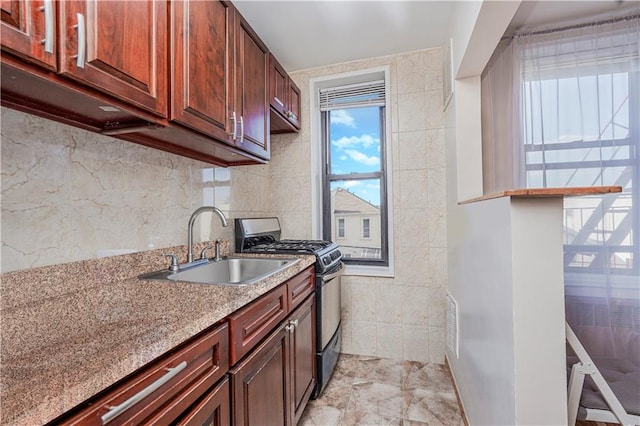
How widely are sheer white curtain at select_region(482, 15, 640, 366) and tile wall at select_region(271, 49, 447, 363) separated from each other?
0.43 m

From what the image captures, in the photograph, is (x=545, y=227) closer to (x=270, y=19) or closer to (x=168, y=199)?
(x=168, y=199)

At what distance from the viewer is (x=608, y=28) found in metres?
1.83

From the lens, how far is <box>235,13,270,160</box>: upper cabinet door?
153 cm

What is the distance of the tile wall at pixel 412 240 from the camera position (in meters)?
2.30

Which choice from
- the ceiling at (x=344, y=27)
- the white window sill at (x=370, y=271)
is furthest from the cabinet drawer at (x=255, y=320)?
the ceiling at (x=344, y=27)

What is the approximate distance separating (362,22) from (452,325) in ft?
7.34

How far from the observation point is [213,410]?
87cm

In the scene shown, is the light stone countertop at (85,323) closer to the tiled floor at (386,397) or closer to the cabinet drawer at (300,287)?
the cabinet drawer at (300,287)

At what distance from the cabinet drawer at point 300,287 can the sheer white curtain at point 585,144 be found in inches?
54.9

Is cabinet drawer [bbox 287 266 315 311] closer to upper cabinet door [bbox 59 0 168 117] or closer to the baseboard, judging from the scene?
upper cabinet door [bbox 59 0 168 117]

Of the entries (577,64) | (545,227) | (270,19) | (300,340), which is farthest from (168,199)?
(577,64)

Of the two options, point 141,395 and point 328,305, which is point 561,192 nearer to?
point 141,395

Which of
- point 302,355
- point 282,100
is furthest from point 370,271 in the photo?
point 282,100

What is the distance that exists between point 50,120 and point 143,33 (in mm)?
443
